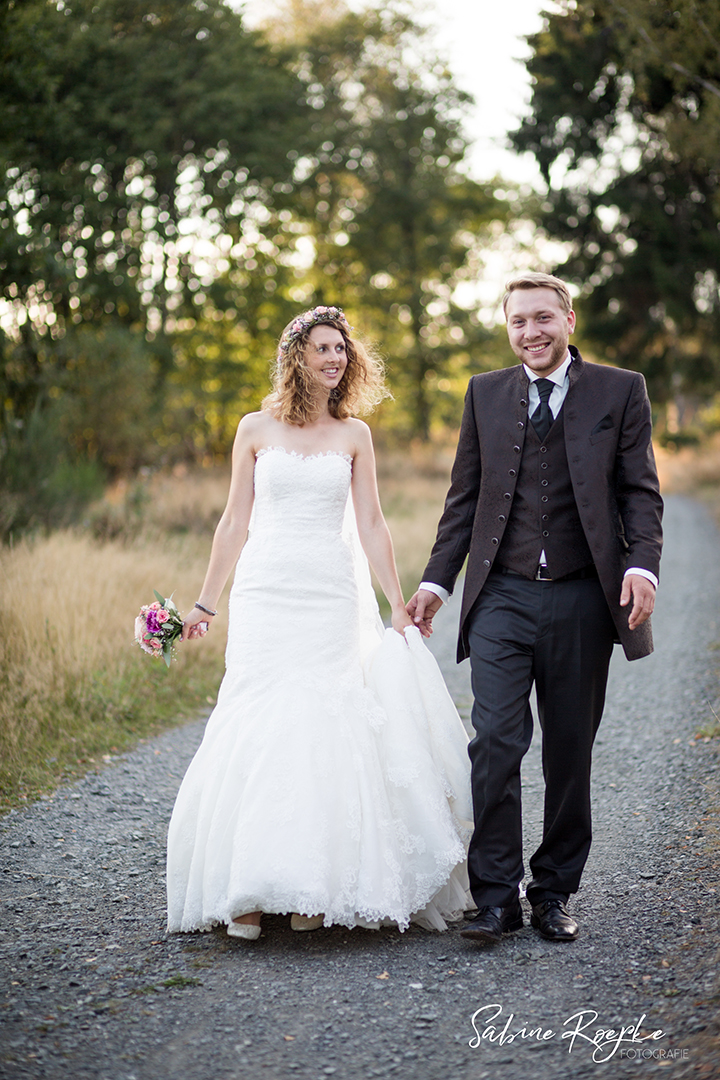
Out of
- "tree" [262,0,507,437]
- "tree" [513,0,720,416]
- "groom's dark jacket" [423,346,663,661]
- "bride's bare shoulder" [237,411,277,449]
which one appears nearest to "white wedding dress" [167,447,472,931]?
"bride's bare shoulder" [237,411,277,449]

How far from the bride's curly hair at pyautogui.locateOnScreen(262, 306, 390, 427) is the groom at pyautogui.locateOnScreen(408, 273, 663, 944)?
0.79 m

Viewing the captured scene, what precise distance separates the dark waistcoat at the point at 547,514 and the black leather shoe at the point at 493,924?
1.19 m

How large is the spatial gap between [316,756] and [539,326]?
5.83 feet

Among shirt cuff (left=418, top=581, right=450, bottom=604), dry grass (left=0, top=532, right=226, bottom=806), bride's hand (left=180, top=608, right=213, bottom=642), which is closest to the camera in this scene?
shirt cuff (left=418, top=581, right=450, bottom=604)

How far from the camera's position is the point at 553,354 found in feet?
12.0

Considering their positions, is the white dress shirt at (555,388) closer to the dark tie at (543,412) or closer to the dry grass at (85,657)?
the dark tie at (543,412)

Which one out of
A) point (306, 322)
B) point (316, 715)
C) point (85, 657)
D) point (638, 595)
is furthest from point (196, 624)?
point (85, 657)

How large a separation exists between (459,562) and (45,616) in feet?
13.6

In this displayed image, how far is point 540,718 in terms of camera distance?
3586mm

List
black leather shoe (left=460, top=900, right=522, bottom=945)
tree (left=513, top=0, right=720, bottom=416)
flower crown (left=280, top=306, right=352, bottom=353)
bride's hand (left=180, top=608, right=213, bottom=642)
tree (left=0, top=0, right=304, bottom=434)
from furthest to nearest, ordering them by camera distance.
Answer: tree (left=513, top=0, right=720, bottom=416), tree (left=0, top=0, right=304, bottom=434), flower crown (left=280, top=306, right=352, bottom=353), bride's hand (left=180, top=608, right=213, bottom=642), black leather shoe (left=460, top=900, right=522, bottom=945)

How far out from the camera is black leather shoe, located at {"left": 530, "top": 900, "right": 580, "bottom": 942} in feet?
11.5

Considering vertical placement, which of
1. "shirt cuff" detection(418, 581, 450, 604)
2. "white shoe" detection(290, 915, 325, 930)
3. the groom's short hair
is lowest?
"white shoe" detection(290, 915, 325, 930)

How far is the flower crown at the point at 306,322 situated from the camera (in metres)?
4.27

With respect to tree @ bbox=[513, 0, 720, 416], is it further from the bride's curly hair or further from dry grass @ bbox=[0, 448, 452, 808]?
the bride's curly hair
